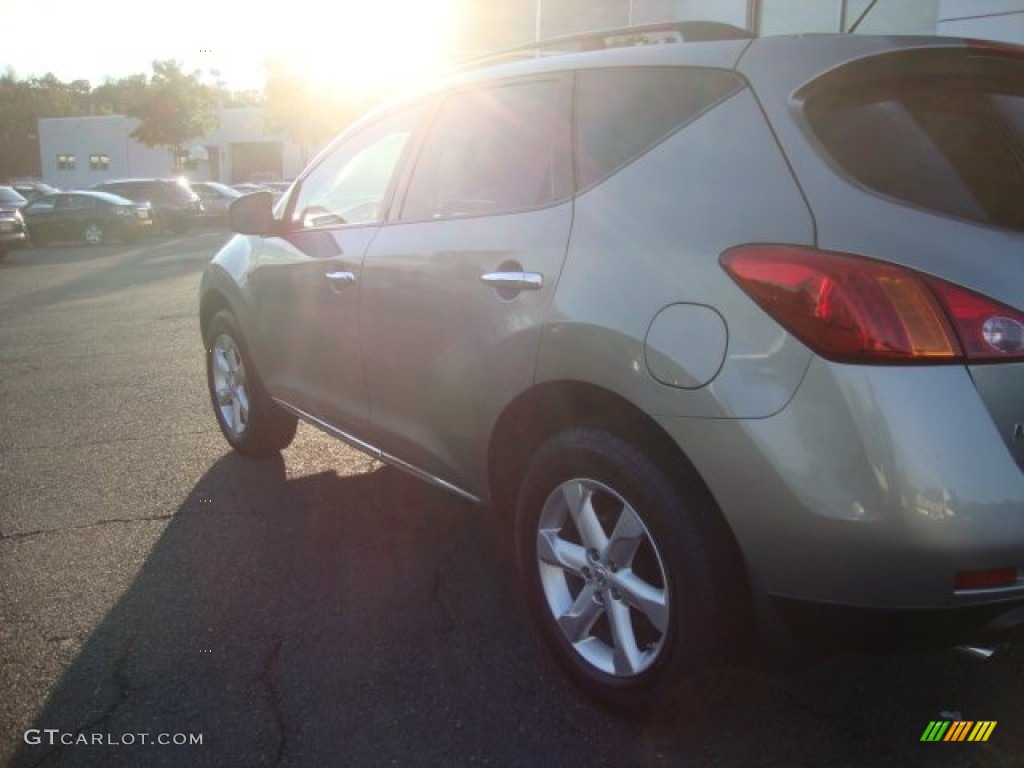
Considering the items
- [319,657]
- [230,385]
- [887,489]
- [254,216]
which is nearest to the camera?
[887,489]

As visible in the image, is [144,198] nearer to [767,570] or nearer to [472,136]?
[472,136]

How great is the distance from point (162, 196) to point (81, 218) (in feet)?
10.2

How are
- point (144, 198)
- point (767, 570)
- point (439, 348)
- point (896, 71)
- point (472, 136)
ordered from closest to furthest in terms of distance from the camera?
point (767, 570) → point (896, 71) → point (439, 348) → point (472, 136) → point (144, 198)

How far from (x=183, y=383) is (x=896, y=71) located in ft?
18.9

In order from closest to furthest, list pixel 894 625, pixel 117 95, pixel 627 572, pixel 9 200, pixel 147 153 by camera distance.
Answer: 1. pixel 894 625
2. pixel 627 572
3. pixel 9 200
4. pixel 147 153
5. pixel 117 95

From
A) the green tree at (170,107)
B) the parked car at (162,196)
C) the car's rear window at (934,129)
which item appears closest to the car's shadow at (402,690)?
the car's rear window at (934,129)

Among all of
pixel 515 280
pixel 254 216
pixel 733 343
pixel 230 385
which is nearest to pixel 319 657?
pixel 515 280

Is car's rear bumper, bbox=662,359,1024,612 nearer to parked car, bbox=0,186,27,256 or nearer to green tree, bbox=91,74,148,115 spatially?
parked car, bbox=0,186,27,256

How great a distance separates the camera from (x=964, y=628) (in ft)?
6.31

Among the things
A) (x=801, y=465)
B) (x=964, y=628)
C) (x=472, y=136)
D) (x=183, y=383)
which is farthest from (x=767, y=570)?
(x=183, y=383)

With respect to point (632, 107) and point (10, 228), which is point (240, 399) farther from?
point (10, 228)

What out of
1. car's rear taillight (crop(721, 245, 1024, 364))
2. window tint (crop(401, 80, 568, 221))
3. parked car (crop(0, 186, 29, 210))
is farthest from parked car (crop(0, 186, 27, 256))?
car's rear taillight (crop(721, 245, 1024, 364))

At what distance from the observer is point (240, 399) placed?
4859 mm

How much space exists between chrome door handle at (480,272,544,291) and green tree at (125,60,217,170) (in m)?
49.2
